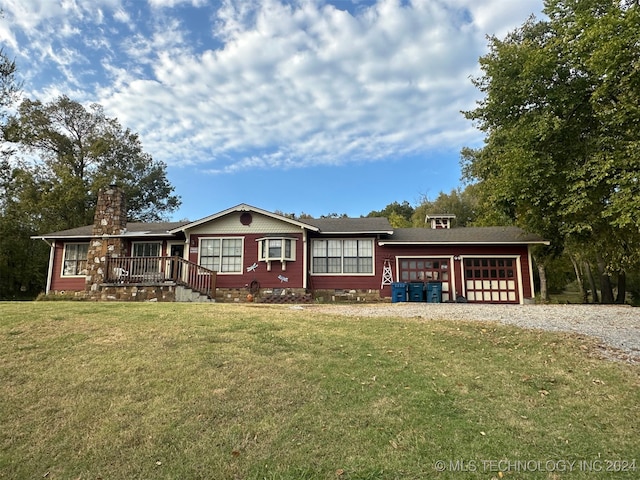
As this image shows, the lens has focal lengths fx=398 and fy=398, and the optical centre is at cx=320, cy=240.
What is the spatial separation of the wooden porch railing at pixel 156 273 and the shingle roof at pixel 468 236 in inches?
294

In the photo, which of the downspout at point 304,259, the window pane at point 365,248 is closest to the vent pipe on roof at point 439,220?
the window pane at point 365,248

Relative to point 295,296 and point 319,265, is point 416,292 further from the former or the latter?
point 295,296

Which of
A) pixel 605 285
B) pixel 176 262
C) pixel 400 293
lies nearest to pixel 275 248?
pixel 176 262

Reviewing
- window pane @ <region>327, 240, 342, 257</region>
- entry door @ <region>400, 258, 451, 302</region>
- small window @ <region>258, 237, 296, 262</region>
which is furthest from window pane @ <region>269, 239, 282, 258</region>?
entry door @ <region>400, 258, 451, 302</region>

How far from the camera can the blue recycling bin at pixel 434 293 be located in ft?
51.6

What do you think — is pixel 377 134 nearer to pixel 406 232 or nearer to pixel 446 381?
pixel 406 232

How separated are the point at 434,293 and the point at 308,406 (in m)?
12.5

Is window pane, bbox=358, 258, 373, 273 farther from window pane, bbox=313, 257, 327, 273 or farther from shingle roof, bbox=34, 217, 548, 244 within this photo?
window pane, bbox=313, 257, 327, 273

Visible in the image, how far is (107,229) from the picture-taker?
1719cm

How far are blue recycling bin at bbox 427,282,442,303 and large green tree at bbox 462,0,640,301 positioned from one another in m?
4.14

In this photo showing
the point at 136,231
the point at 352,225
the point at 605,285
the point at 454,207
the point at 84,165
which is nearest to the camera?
the point at 352,225

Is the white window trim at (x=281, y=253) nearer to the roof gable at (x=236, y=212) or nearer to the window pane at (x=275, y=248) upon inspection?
the window pane at (x=275, y=248)

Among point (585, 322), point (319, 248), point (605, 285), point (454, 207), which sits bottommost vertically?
point (585, 322)

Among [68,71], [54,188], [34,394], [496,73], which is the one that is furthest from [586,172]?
[54,188]
